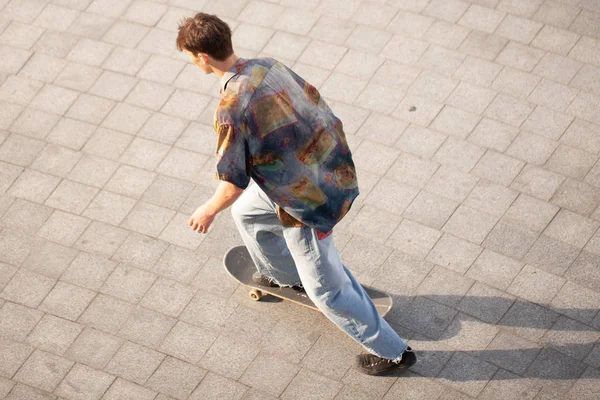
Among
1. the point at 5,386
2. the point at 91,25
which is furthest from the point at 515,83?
the point at 5,386

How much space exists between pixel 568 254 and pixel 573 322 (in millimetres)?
589

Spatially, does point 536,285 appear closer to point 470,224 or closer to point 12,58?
point 470,224

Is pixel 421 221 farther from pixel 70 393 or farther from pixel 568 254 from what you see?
pixel 70 393

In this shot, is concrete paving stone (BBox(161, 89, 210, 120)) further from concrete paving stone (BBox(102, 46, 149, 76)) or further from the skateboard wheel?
the skateboard wheel

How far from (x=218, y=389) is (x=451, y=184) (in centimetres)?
241

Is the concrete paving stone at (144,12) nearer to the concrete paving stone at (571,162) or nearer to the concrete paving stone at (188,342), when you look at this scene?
the concrete paving stone at (188,342)

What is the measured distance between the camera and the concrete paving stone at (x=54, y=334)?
249 inches

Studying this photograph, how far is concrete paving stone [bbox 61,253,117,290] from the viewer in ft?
22.0

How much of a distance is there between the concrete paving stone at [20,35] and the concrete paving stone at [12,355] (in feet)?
11.0

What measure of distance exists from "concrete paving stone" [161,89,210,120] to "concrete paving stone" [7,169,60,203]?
45.2 inches

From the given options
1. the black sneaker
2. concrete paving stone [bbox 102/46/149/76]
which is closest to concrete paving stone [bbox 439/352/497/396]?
the black sneaker

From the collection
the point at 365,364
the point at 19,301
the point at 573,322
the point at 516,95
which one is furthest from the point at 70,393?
the point at 516,95

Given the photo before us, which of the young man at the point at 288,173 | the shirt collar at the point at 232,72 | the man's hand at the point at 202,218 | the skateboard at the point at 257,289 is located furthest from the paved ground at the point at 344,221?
the shirt collar at the point at 232,72

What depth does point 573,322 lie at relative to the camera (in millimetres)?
6156
